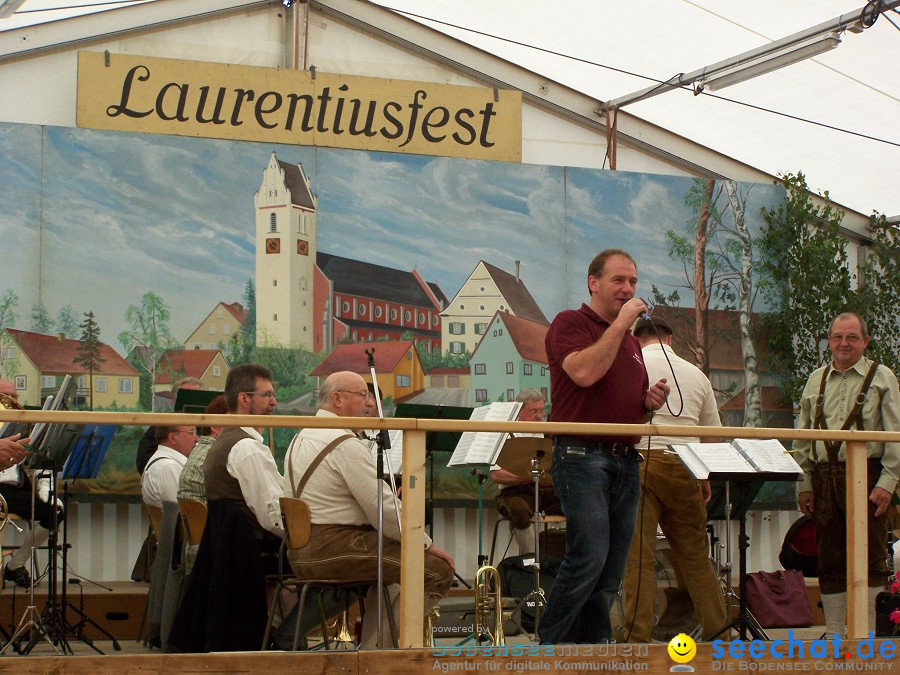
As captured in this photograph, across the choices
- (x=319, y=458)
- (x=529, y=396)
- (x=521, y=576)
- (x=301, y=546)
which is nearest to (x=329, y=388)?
(x=319, y=458)

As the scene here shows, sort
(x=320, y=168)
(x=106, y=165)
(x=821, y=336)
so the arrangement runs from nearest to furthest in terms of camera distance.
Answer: (x=106, y=165)
(x=320, y=168)
(x=821, y=336)

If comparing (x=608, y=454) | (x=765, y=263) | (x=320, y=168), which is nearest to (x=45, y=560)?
(x=320, y=168)

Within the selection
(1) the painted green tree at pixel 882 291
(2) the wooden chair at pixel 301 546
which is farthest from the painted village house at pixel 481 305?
(2) the wooden chair at pixel 301 546

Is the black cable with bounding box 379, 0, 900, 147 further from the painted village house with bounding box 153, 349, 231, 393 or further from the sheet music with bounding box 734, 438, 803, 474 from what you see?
the sheet music with bounding box 734, 438, 803, 474

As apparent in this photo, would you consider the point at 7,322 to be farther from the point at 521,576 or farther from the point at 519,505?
the point at 521,576

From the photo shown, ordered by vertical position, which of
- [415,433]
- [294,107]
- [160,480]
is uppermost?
[294,107]

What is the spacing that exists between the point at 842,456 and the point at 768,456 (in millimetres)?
867

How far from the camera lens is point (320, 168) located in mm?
8508

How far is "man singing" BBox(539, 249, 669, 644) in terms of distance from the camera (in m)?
3.99

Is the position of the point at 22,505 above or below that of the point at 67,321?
below

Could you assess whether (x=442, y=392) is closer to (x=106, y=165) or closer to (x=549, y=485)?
(x=549, y=485)

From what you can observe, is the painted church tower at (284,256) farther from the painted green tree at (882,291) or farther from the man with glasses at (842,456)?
A: the painted green tree at (882,291)

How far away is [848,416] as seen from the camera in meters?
5.62

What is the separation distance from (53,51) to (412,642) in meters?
6.15
